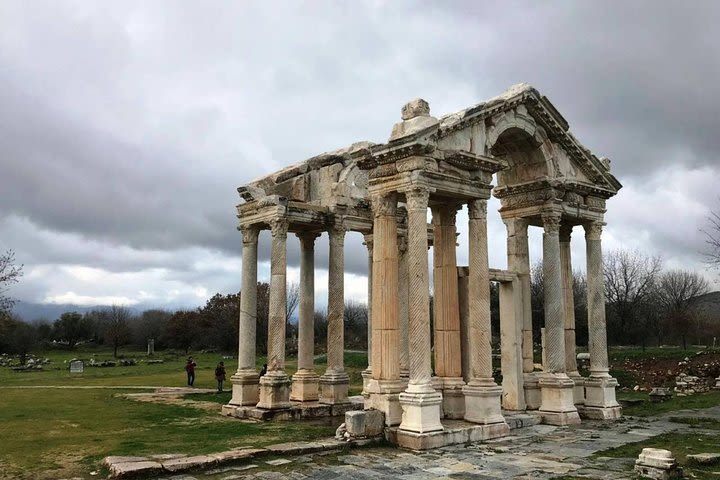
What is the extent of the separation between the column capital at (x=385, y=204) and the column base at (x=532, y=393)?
22.8ft

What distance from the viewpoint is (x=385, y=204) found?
14.6m

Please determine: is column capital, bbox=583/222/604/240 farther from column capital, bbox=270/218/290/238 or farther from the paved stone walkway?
column capital, bbox=270/218/290/238

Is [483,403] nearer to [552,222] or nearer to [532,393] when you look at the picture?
[532,393]

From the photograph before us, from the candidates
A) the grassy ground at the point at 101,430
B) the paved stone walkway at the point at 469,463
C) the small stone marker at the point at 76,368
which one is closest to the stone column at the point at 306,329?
the grassy ground at the point at 101,430

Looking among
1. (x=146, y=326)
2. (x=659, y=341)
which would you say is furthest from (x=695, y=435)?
(x=146, y=326)

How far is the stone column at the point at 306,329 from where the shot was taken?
19.9 meters

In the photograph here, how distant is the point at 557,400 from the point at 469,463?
639 centimetres

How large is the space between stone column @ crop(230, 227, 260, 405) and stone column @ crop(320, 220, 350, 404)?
8.09 ft

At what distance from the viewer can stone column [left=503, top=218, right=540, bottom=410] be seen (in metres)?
17.3

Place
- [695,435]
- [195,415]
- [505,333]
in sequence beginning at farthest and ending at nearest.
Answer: [195,415] < [505,333] < [695,435]

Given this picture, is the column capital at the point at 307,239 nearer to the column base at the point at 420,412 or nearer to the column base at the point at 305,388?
the column base at the point at 305,388

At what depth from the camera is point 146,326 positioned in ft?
298

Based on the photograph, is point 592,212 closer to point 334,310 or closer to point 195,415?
point 334,310

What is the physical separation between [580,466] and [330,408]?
32.2ft
